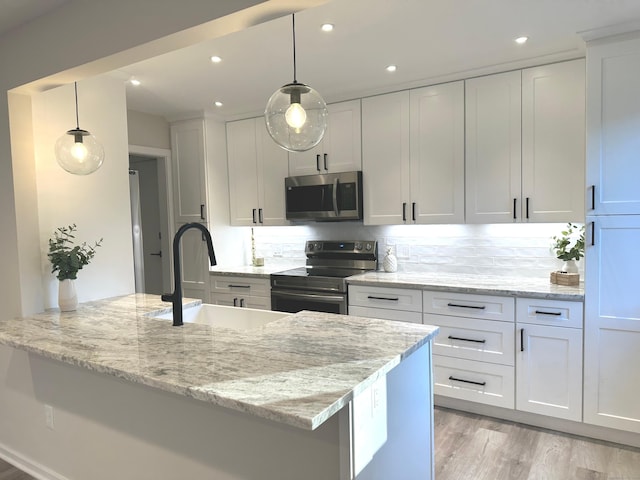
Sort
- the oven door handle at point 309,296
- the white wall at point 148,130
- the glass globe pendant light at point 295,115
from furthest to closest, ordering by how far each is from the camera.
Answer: the white wall at point 148,130, the oven door handle at point 309,296, the glass globe pendant light at point 295,115

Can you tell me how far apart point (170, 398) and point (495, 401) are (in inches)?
86.7

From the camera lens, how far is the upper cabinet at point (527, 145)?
9.46 ft

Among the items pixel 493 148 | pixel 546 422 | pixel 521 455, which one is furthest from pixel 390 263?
pixel 521 455

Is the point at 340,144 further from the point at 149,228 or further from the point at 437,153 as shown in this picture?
the point at 149,228

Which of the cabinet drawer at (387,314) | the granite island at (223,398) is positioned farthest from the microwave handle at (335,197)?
the granite island at (223,398)

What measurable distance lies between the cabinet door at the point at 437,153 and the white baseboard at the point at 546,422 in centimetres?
135

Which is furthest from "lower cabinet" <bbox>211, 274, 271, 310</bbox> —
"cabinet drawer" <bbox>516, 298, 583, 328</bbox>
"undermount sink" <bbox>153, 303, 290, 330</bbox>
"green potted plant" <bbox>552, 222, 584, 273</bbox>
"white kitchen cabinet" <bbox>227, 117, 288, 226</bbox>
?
"green potted plant" <bbox>552, 222, 584, 273</bbox>

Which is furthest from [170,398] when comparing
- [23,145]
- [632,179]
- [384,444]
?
[632,179]

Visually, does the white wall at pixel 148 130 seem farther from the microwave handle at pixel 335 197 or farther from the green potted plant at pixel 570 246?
the green potted plant at pixel 570 246

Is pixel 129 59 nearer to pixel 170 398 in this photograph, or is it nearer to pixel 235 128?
pixel 170 398

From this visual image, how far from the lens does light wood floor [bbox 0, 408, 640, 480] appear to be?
2.34 meters

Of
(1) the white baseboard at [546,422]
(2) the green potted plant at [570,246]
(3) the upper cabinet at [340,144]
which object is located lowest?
(1) the white baseboard at [546,422]

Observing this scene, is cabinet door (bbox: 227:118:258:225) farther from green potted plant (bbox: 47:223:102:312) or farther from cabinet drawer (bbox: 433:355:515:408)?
cabinet drawer (bbox: 433:355:515:408)

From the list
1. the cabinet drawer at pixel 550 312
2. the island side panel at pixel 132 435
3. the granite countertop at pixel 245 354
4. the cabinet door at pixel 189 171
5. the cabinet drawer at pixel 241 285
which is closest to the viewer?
the granite countertop at pixel 245 354
